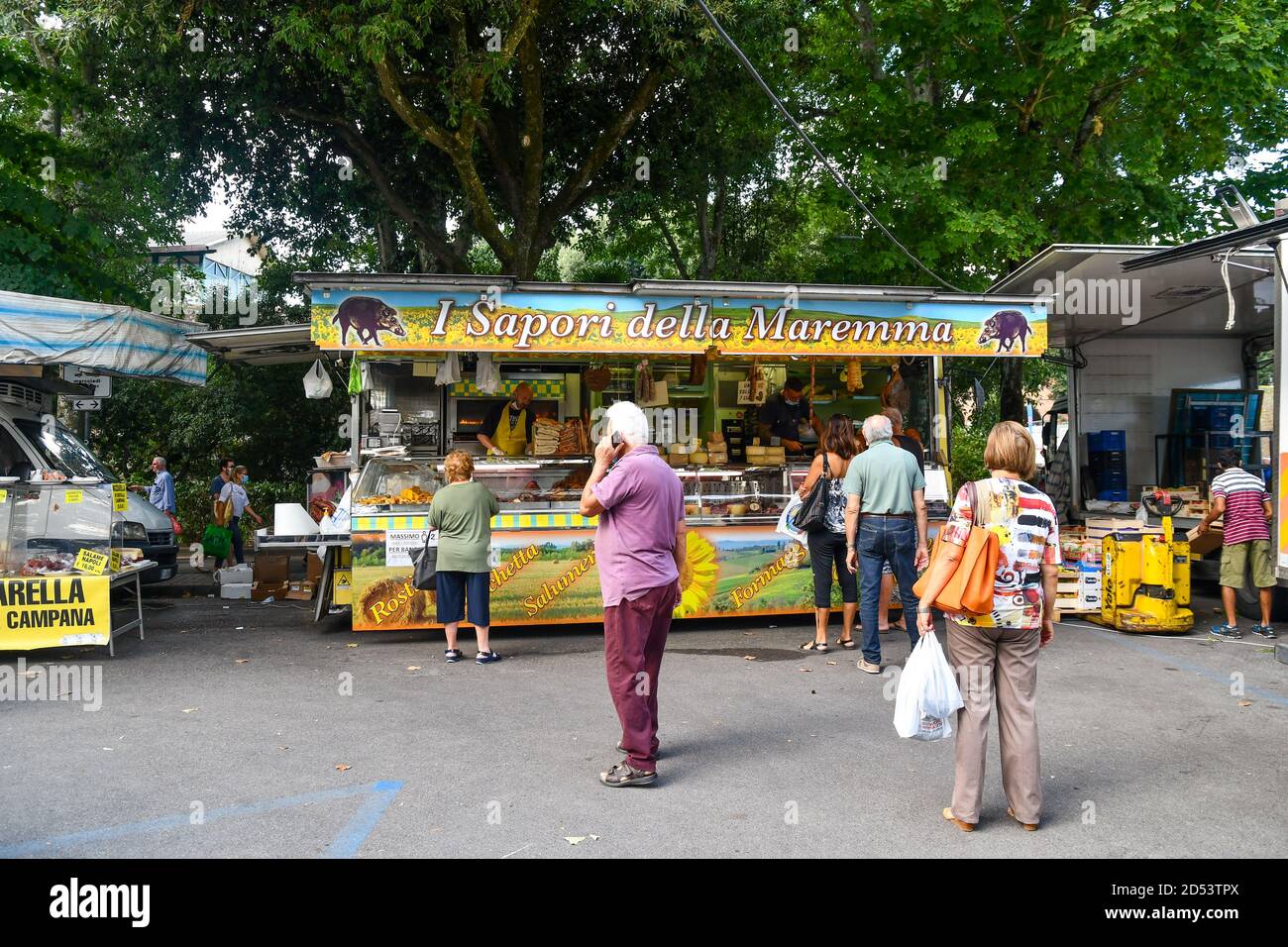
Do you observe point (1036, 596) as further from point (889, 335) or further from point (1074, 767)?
point (889, 335)

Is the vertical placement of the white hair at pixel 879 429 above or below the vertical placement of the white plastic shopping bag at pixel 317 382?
below

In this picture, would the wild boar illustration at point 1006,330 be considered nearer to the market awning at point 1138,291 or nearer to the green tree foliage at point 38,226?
the market awning at point 1138,291

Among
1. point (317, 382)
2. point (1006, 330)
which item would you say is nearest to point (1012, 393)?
point (1006, 330)

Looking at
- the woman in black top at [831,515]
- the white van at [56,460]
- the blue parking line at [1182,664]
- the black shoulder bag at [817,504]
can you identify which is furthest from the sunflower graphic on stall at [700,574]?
the white van at [56,460]

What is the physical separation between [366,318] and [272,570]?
4908 mm

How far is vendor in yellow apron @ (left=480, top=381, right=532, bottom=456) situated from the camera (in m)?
11.7

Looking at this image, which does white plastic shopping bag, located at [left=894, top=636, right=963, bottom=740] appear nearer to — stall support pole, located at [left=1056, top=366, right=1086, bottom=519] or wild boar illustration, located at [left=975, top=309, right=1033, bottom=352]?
wild boar illustration, located at [left=975, top=309, right=1033, bottom=352]

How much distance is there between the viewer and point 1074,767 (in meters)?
5.35

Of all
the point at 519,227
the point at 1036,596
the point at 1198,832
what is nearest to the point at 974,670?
the point at 1036,596

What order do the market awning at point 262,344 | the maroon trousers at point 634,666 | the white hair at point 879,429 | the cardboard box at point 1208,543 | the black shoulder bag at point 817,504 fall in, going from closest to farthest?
the maroon trousers at point 634,666 < the white hair at point 879,429 < the black shoulder bag at point 817,504 < the market awning at point 262,344 < the cardboard box at point 1208,543

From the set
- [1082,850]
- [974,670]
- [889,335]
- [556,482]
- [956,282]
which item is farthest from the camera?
[956,282]

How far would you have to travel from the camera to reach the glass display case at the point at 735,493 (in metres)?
9.87

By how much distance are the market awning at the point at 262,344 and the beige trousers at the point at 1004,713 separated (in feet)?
25.8

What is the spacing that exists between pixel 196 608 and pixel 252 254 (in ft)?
31.3
